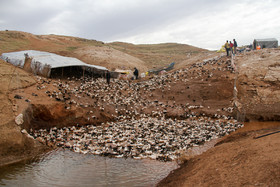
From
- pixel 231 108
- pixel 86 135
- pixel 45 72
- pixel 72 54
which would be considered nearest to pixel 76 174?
pixel 86 135

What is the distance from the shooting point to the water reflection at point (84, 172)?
6.80 m

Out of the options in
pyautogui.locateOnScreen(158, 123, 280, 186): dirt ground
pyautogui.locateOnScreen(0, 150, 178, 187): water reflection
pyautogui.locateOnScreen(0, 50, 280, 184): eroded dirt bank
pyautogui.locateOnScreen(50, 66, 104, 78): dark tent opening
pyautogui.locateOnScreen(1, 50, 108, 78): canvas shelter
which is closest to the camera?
pyautogui.locateOnScreen(158, 123, 280, 186): dirt ground

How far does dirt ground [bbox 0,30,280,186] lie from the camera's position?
5.09m

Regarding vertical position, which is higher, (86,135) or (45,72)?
(45,72)

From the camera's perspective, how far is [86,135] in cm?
1070

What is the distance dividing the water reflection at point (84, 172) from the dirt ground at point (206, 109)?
0.65 meters

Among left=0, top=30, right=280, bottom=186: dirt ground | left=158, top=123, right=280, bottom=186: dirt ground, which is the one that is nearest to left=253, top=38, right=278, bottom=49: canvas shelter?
left=0, top=30, right=280, bottom=186: dirt ground

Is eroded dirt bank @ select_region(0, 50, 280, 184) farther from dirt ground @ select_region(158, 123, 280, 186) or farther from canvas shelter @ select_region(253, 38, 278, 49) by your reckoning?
canvas shelter @ select_region(253, 38, 278, 49)

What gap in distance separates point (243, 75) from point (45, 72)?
13.5 meters

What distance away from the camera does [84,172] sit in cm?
745

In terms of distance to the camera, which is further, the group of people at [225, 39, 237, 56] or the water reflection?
the group of people at [225, 39, 237, 56]

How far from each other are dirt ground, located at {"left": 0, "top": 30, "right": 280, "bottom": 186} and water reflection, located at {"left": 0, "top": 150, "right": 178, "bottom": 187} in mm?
654

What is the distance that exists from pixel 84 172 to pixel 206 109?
377 inches

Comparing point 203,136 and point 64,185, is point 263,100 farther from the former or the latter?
point 64,185
